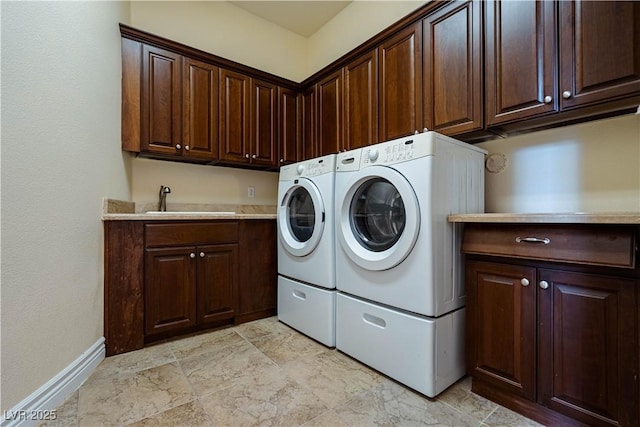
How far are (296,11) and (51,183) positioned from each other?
8.70ft

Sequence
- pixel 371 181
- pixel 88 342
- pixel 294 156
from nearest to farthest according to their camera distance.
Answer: pixel 88 342 → pixel 371 181 → pixel 294 156

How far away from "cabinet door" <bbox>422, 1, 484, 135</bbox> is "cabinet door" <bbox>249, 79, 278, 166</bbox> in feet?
4.58

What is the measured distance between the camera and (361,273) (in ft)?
5.46

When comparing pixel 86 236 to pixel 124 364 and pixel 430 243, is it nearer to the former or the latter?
pixel 124 364

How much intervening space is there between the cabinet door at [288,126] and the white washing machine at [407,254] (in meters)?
1.11

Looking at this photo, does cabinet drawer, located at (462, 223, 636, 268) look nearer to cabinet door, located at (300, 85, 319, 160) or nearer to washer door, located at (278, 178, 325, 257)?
washer door, located at (278, 178, 325, 257)

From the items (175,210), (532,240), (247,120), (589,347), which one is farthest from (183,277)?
(589,347)

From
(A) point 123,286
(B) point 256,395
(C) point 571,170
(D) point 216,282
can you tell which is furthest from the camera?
(D) point 216,282

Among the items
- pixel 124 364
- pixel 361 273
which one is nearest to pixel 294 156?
pixel 361 273

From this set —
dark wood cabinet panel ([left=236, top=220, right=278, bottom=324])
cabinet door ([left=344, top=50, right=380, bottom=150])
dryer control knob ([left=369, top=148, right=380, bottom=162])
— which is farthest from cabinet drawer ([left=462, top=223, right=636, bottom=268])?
dark wood cabinet panel ([left=236, top=220, right=278, bottom=324])

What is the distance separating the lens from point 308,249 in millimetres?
2000

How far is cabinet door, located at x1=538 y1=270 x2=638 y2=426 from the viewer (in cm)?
99

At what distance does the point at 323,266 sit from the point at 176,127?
1.53 metres

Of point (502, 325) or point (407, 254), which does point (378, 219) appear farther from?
point (502, 325)
